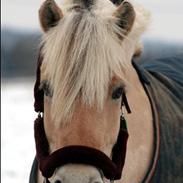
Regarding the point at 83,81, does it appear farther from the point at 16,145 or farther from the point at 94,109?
the point at 16,145

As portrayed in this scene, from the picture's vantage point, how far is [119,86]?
296cm

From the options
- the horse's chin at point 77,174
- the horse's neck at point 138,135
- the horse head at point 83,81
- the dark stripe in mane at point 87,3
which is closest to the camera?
the horse's chin at point 77,174

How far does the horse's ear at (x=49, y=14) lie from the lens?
9.90ft

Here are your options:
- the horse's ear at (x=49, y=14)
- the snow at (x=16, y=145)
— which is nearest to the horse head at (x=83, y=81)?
the horse's ear at (x=49, y=14)

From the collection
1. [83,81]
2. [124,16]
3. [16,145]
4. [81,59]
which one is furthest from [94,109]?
[16,145]

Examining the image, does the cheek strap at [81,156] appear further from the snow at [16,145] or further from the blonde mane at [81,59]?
the snow at [16,145]

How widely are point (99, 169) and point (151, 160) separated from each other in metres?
0.60

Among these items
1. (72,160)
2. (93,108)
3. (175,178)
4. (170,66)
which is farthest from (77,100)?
(170,66)

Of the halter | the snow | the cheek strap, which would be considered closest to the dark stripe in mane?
the halter

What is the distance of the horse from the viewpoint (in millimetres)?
2789

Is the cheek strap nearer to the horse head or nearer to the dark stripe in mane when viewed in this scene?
the horse head

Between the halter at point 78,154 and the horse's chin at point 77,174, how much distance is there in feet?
0.10

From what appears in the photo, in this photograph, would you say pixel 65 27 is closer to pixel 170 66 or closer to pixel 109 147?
pixel 109 147

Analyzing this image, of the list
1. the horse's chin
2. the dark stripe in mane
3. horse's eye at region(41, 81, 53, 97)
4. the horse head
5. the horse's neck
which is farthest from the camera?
the horse's neck
